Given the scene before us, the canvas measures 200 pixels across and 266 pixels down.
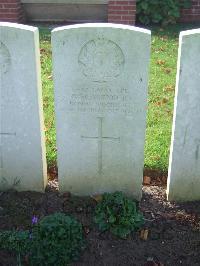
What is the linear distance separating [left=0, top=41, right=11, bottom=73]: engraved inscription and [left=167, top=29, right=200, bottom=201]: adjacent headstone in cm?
136

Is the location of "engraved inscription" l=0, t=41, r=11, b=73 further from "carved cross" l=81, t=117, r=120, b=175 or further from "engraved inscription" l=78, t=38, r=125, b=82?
"carved cross" l=81, t=117, r=120, b=175

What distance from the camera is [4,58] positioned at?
3.53 metres

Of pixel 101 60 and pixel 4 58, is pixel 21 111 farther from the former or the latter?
pixel 101 60

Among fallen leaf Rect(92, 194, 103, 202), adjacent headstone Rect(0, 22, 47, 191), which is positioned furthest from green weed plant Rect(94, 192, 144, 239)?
adjacent headstone Rect(0, 22, 47, 191)

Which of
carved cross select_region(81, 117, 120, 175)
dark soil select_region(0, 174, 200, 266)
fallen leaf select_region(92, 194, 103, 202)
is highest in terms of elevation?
carved cross select_region(81, 117, 120, 175)

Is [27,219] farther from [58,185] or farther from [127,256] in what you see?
[127,256]

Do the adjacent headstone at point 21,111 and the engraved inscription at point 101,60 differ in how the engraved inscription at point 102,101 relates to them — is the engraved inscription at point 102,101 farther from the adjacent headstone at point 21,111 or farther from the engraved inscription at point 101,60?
the adjacent headstone at point 21,111

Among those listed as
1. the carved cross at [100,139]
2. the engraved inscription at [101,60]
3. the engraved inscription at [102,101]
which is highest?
the engraved inscription at [101,60]

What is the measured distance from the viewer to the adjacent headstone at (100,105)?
3.39m

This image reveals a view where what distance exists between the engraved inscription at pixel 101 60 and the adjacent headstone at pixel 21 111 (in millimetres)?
398

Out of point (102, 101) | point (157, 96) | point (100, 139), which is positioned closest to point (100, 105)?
point (102, 101)

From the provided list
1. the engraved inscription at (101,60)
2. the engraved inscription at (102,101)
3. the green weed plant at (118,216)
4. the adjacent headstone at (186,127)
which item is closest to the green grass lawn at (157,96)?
the adjacent headstone at (186,127)

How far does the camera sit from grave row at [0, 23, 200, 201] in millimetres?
3410

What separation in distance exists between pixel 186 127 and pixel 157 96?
234cm
